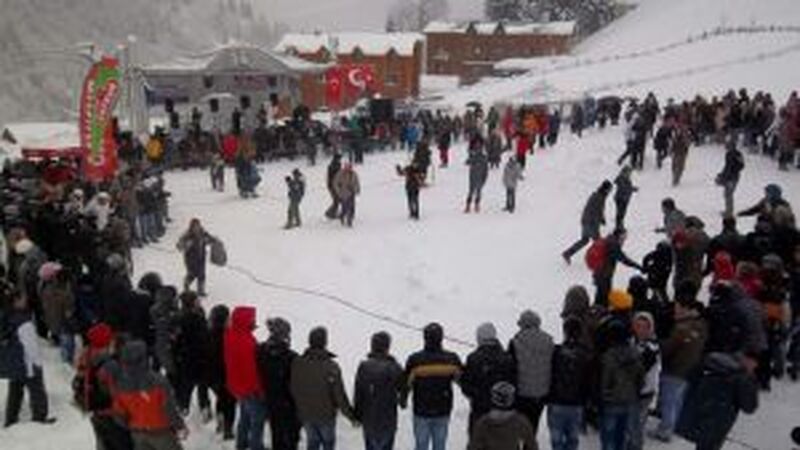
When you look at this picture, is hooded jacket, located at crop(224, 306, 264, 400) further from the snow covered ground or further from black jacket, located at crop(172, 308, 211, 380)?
the snow covered ground

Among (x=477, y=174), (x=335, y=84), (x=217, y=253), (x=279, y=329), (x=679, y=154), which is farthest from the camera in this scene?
(x=335, y=84)

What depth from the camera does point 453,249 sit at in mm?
19297

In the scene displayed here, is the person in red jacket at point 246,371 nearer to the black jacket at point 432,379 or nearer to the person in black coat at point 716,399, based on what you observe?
the black jacket at point 432,379

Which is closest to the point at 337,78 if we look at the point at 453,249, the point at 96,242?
the point at 453,249

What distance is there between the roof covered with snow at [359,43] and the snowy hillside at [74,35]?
98.0 feet

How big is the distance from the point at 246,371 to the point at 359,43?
2619 inches

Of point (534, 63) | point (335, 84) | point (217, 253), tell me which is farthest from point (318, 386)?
point (534, 63)

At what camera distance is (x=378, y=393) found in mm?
9281

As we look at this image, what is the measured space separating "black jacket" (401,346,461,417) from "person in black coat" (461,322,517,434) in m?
0.15

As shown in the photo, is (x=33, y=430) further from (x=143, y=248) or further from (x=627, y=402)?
(x=143, y=248)

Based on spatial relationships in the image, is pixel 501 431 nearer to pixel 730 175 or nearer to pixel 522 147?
pixel 730 175

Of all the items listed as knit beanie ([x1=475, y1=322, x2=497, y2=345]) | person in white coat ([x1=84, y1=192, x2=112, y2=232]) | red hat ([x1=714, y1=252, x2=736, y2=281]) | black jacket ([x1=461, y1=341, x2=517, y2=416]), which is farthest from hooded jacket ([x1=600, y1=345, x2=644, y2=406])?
person in white coat ([x1=84, y1=192, x2=112, y2=232])

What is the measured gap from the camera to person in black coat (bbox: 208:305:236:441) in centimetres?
1030

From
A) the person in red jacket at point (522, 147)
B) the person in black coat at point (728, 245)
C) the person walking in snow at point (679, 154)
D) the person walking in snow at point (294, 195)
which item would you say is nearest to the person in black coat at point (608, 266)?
the person in black coat at point (728, 245)
